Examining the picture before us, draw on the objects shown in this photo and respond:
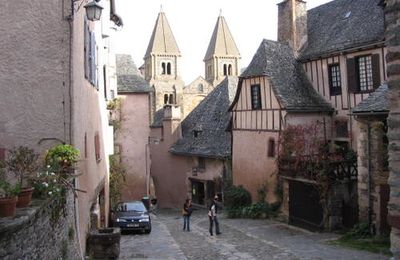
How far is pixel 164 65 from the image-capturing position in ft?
250

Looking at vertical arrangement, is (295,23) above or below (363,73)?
above

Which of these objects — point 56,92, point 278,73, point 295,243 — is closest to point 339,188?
point 295,243

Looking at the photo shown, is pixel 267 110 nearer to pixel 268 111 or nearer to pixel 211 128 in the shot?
pixel 268 111

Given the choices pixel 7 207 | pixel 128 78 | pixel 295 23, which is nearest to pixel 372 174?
pixel 295 23

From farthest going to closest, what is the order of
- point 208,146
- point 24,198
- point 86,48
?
point 208,146 → point 86,48 → point 24,198

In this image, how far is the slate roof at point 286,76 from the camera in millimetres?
22141

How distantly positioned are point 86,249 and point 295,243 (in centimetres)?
700

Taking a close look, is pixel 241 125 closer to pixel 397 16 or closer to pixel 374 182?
pixel 374 182

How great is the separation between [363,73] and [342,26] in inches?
142

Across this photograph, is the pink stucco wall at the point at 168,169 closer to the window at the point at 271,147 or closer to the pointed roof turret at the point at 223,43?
the window at the point at 271,147

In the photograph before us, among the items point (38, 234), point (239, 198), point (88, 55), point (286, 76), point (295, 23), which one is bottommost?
point (239, 198)

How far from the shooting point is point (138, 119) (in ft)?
100

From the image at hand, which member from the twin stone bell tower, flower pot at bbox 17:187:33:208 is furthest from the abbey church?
the twin stone bell tower

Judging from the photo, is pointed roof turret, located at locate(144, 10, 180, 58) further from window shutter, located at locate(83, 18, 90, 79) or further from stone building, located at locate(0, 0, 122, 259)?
stone building, located at locate(0, 0, 122, 259)
